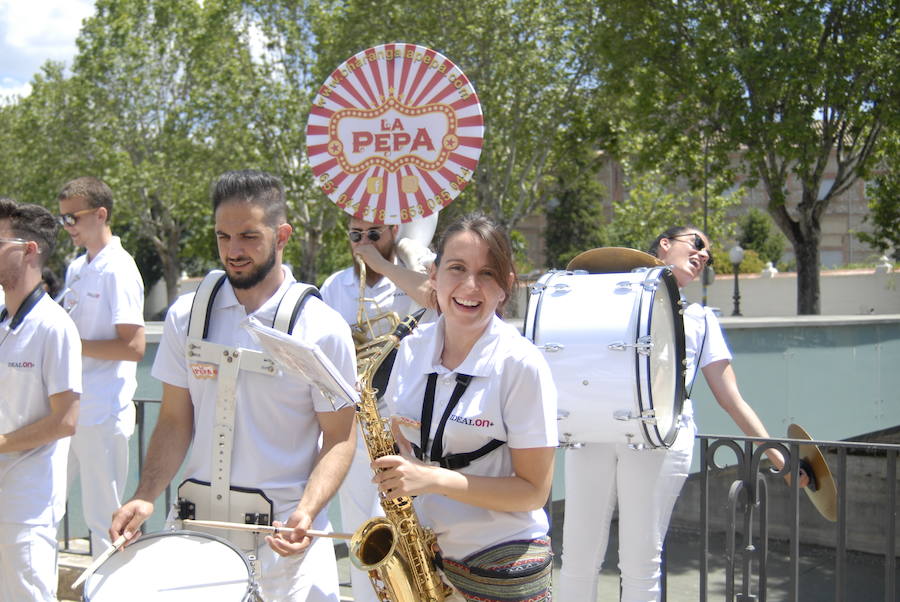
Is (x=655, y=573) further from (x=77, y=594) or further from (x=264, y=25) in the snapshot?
(x=264, y=25)

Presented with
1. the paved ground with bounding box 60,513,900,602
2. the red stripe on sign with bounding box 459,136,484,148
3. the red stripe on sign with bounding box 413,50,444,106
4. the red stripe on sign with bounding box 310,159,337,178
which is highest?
the red stripe on sign with bounding box 413,50,444,106

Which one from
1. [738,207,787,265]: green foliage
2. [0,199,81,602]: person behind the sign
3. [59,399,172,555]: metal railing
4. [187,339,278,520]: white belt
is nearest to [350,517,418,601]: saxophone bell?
[187,339,278,520]: white belt

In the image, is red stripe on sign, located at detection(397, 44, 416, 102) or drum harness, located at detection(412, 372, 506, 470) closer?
drum harness, located at detection(412, 372, 506, 470)

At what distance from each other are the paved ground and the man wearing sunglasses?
12.1 ft

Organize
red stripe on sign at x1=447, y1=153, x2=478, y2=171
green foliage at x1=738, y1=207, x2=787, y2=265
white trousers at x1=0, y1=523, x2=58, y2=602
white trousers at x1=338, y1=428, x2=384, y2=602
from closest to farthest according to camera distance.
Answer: white trousers at x1=0, y1=523, x2=58, y2=602 → white trousers at x1=338, y1=428, x2=384, y2=602 → red stripe on sign at x1=447, y1=153, x2=478, y2=171 → green foliage at x1=738, y1=207, x2=787, y2=265

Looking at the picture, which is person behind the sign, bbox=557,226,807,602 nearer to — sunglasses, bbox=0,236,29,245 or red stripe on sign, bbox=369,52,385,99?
red stripe on sign, bbox=369,52,385,99

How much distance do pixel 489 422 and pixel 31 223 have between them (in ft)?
7.55

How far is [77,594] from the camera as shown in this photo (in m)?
5.55

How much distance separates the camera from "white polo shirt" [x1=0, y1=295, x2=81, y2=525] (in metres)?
3.64

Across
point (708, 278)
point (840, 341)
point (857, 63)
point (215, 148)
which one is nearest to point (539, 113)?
point (708, 278)

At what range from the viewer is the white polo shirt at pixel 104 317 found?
498 cm

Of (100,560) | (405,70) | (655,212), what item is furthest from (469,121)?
(655,212)

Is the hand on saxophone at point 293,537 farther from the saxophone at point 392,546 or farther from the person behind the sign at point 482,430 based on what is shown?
the person behind the sign at point 482,430

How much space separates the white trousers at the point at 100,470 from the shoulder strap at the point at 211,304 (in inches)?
96.8
